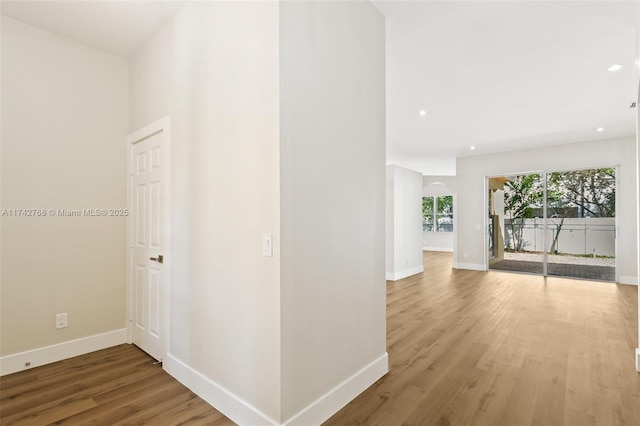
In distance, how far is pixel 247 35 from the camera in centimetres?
200

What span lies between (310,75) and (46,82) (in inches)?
110

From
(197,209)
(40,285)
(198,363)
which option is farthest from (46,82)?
(198,363)

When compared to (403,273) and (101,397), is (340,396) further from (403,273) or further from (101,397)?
(403,273)

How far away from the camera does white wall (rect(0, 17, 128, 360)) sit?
109 inches

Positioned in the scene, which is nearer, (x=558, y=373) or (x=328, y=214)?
(x=328, y=214)

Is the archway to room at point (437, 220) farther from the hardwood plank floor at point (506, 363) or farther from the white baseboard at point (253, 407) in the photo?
the white baseboard at point (253, 407)

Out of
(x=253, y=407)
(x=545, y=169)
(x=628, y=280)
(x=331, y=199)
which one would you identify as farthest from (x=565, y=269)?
(x=253, y=407)

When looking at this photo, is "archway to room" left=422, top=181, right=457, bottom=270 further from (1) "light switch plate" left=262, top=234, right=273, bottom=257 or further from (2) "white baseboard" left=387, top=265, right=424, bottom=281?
(1) "light switch plate" left=262, top=234, right=273, bottom=257

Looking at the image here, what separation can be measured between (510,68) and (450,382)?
A: 342 centimetres

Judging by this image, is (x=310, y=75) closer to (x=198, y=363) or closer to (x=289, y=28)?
(x=289, y=28)

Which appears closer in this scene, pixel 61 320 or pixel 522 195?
pixel 61 320

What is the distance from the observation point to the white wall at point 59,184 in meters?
2.76

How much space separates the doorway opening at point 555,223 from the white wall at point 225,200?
796cm

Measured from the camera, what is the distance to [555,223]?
7305mm
